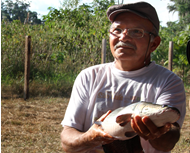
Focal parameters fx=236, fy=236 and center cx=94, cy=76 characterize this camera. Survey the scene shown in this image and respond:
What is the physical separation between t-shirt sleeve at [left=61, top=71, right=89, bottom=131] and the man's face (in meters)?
0.34

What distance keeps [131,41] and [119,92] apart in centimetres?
38

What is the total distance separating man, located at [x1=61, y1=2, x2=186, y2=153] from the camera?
1682 millimetres

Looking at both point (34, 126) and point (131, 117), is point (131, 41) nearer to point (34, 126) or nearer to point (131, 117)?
point (131, 117)

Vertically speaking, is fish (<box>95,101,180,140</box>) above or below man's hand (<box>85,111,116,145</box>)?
above

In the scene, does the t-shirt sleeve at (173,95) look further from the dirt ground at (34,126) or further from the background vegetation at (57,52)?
the background vegetation at (57,52)

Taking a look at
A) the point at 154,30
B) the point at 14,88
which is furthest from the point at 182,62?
the point at 154,30

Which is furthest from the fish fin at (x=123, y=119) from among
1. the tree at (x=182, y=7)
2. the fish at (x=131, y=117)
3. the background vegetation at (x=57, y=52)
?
the tree at (x=182, y=7)

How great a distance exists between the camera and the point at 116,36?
1.78 metres

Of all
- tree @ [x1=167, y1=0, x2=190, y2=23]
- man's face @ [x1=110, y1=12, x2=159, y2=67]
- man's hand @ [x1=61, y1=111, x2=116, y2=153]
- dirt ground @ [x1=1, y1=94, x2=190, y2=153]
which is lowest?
dirt ground @ [x1=1, y1=94, x2=190, y2=153]

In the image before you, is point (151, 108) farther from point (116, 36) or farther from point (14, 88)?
point (14, 88)

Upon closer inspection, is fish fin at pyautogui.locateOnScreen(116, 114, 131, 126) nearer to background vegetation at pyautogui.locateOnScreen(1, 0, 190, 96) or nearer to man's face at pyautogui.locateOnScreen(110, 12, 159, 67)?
man's face at pyautogui.locateOnScreen(110, 12, 159, 67)

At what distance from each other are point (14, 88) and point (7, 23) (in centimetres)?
303

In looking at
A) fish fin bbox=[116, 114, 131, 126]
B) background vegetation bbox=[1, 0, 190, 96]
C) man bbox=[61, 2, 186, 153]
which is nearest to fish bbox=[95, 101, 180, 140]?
fish fin bbox=[116, 114, 131, 126]

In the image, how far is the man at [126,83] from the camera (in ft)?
5.52
